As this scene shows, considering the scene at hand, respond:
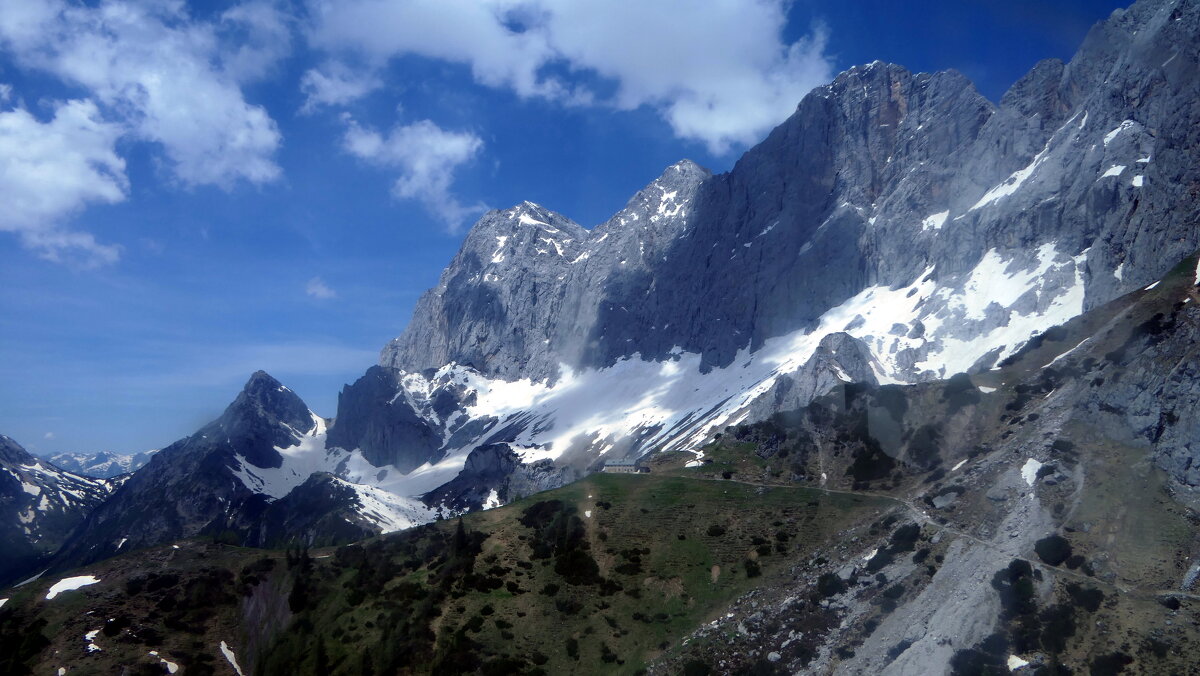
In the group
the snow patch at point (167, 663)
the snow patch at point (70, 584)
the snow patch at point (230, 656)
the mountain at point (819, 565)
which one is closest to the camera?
the mountain at point (819, 565)

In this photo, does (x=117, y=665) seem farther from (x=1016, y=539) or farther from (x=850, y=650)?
(x=1016, y=539)

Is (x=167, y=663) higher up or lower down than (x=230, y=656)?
higher up

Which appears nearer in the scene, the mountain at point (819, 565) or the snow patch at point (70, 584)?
the mountain at point (819, 565)

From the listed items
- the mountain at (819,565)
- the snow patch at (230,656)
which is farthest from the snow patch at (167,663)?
the snow patch at (230,656)

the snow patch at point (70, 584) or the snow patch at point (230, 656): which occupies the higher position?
the snow patch at point (70, 584)

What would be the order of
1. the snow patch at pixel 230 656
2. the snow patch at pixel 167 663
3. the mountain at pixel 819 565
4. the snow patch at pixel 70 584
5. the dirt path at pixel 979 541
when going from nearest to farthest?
1. the dirt path at pixel 979 541
2. the mountain at pixel 819 565
3. the snow patch at pixel 167 663
4. the snow patch at pixel 230 656
5. the snow patch at pixel 70 584

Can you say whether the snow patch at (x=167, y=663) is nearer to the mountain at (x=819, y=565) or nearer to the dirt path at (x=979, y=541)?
the mountain at (x=819, y=565)

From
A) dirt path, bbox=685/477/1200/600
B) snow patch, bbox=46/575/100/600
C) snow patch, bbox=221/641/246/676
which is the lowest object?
dirt path, bbox=685/477/1200/600

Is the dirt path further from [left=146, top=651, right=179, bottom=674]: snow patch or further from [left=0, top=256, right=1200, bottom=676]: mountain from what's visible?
[left=146, top=651, right=179, bottom=674]: snow patch

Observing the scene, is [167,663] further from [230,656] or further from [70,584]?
[70,584]

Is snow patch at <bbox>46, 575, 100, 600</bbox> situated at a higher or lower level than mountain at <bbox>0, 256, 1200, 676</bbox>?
higher

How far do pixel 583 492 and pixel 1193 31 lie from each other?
584 feet

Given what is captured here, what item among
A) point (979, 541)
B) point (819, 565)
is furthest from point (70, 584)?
point (979, 541)

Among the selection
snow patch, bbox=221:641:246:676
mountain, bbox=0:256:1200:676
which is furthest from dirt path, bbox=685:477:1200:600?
snow patch, bbox=221:641:246:676
